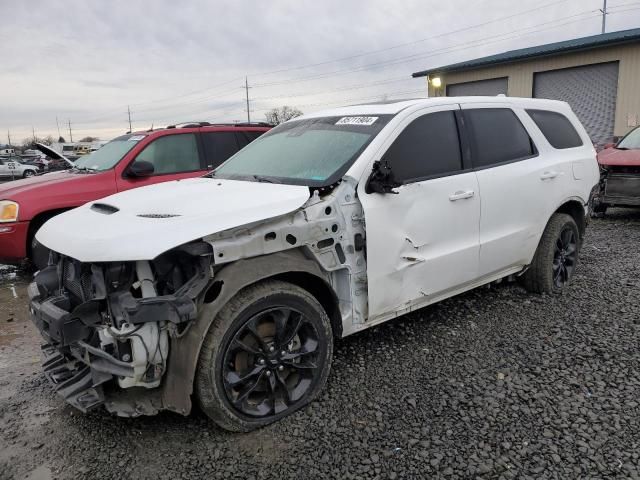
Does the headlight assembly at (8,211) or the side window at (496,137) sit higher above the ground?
the side window at (496,137)

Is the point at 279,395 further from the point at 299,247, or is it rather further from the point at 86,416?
the point at 86,416

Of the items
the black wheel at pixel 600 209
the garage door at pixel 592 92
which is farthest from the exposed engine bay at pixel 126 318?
the garage door at pixel 592 92

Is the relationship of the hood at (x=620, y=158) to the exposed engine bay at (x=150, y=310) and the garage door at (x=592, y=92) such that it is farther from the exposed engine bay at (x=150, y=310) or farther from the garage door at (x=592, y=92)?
the garage door at (x=592, y=92)

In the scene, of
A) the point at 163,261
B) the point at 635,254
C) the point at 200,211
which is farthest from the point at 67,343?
the point at 635,254

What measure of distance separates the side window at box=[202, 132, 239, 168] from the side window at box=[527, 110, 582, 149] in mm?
4057

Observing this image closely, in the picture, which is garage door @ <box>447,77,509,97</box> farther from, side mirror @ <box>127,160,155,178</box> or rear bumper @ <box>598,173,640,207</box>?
side mirror @ <box>127,160,155,178</box>

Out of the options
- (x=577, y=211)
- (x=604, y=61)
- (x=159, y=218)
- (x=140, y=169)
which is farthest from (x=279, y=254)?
(x=604, y=61)

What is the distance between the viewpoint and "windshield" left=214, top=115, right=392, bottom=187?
338cm

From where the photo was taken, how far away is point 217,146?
7.12m

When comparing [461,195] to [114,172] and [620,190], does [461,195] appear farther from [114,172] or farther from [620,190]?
[620,190]

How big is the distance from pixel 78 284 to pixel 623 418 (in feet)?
10.3

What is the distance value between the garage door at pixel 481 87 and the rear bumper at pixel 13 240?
16187mm

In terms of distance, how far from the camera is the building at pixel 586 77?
51.6 ft

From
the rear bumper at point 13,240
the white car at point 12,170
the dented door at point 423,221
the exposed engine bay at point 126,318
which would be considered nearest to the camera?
the exposed engine bay at point 126,318
